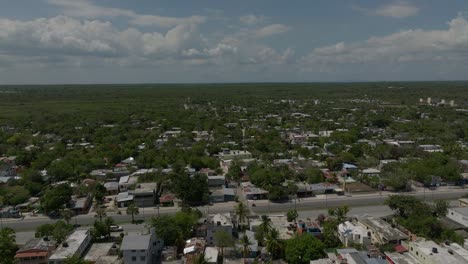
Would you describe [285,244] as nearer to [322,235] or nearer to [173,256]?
[322,235]

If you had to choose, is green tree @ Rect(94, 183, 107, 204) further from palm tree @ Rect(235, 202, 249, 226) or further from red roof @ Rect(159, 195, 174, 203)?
palm tree @ Rect(235, 202, 249, 226)

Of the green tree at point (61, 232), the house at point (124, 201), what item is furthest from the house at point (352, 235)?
the green tree at point (61, 232)

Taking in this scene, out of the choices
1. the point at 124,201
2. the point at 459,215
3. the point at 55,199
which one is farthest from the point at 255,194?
the point at 55,199

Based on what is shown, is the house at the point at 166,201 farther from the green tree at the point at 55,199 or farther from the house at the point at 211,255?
the house at the point at 211,255

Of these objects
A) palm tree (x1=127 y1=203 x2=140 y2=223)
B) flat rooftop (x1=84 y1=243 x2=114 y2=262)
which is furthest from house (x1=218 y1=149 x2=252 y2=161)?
flat rooftop (x1=84 y1=243 x2=114 y2=262)

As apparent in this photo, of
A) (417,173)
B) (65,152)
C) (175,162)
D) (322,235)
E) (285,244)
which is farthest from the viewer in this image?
(65,152)

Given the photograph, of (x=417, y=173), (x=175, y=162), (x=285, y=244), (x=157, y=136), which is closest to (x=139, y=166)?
(x=175, y=162)
